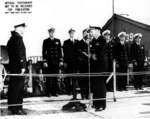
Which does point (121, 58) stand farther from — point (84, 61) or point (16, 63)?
point (16, 63)

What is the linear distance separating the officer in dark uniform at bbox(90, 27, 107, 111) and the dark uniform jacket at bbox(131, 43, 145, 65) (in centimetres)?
339

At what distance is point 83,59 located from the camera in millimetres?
8688

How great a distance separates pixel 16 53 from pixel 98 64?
1.48 meters

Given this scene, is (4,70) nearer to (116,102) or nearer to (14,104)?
(14,104)

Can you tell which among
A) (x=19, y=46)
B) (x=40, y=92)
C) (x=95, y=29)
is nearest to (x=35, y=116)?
(x=19, y=46)

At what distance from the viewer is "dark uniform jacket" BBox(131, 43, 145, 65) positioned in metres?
10.8

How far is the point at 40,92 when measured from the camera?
10.2 m

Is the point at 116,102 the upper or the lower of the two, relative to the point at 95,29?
lower

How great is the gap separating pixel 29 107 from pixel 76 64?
1529mm

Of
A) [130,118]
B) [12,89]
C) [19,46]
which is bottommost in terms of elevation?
[130,118]

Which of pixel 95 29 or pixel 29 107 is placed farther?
pixel 29 107

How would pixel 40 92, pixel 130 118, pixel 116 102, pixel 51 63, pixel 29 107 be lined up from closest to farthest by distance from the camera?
pixel 130 118, pixel 29 107, pixel 116 102, pixel 51 63, pixel 40 92

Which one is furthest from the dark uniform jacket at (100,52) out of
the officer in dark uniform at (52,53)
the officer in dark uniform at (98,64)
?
the officer in dark uniform at (52,53)

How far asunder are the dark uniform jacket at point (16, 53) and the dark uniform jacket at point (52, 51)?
6.66 ft
